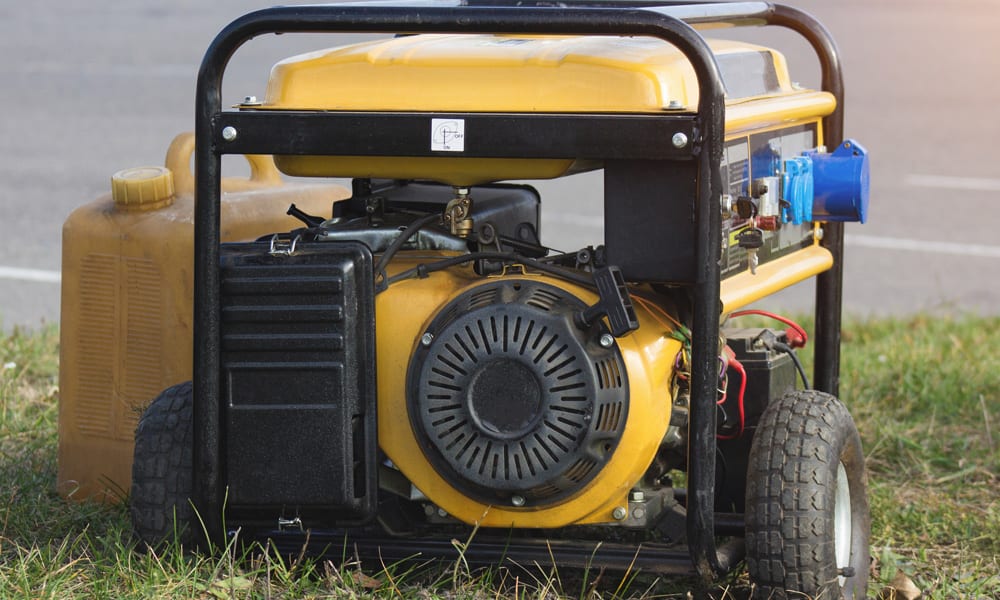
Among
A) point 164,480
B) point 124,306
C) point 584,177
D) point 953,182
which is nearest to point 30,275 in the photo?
point 124,306

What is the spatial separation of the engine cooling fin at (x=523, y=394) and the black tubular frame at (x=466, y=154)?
0.52 ft

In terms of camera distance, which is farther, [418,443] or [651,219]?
[418,443]

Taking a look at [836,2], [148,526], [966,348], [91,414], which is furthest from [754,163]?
[836,2]

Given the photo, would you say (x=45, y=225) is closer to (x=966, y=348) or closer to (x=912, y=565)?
(x=966, y=348)

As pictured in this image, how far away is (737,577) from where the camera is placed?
2531 mm

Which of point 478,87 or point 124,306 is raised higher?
point 478,87

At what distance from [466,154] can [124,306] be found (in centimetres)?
109

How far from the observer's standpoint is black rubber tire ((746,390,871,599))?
2219 mm

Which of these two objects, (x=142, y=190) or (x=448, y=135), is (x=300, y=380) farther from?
(x=142, y=190)

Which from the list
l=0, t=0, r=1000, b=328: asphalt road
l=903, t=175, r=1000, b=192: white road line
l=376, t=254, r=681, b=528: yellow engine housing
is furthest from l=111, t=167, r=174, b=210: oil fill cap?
l=903, t=175, r=1000, b=192: white road line

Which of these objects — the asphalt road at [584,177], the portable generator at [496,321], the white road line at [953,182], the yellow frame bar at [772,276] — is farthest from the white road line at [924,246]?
the portable generator at [496,321]

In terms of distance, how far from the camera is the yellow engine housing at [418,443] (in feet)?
7.37

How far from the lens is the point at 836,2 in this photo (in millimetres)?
12523

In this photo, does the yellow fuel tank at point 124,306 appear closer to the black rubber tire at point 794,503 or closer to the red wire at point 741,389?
the red wire at point 741,389
